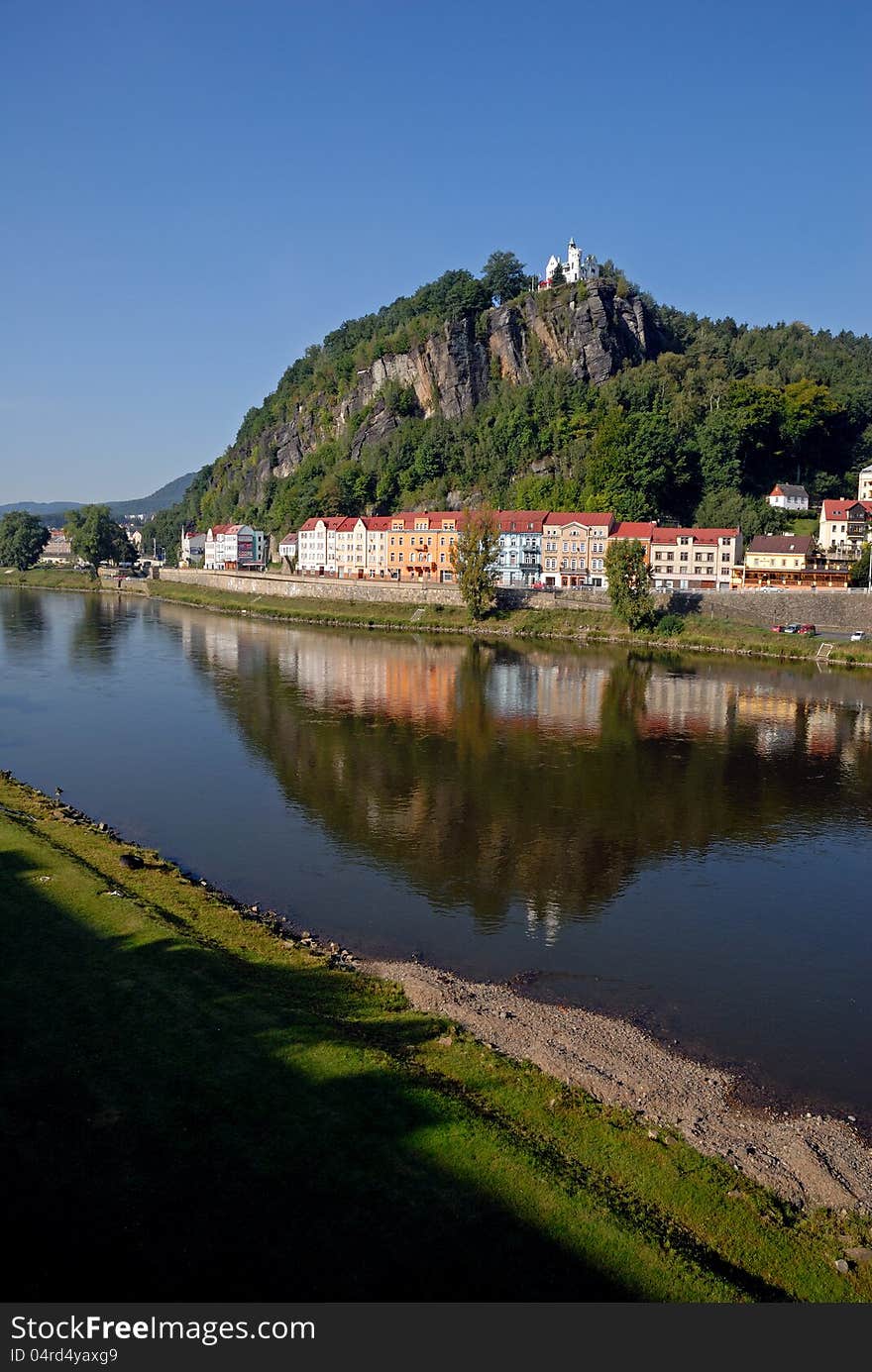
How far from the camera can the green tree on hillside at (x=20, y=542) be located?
14225 centimetres

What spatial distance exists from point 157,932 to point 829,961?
1462cm

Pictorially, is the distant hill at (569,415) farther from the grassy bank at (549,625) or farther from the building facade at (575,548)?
the grassy bank at (549,625)

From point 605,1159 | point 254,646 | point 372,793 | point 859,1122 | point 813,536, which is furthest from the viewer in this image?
point 813,536

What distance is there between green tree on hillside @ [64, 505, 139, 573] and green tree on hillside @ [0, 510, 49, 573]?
5864mm

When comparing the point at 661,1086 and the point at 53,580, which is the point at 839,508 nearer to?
the point at 661,1086

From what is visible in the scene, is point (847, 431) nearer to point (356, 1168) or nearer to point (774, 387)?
point (774, 387)

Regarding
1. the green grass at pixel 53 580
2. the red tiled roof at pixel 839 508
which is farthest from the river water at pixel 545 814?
the green grass at pixel 53 580

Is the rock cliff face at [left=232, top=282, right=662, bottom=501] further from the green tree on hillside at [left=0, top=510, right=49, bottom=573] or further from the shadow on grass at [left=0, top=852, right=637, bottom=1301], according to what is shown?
the shadow on grass at [left=0, top=852, right=637, bottom=1301]

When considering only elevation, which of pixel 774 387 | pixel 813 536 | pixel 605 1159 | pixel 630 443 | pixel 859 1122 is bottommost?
pixel 859 1122

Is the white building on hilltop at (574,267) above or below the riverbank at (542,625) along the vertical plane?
above

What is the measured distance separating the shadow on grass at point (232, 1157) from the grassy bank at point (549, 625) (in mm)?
57838

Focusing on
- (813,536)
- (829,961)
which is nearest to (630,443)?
(813,536)

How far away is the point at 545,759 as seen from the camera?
127 feet
